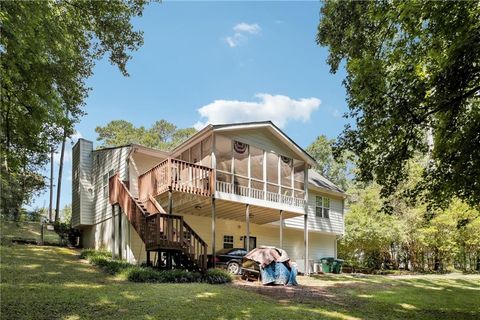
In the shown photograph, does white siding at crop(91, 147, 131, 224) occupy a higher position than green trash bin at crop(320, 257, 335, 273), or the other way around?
white siding at crop(91, 147, 131, 224)

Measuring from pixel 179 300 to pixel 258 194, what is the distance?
8610 mm

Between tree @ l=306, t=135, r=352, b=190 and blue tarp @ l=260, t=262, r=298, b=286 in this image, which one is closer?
blue tarp @ l=260, t=262, r=298, b=286

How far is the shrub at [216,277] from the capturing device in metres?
11.6

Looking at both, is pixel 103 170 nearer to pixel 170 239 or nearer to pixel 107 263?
pixel 107 263

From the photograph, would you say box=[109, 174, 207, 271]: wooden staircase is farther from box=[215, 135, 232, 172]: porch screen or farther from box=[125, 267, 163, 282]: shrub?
box=[215, 135, 232, 172]: porch screen

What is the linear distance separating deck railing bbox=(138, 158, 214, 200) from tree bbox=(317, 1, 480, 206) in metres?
6.28

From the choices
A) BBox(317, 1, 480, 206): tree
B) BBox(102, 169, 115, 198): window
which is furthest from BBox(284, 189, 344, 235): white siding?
BBox(317, 1, 480, 206): tree

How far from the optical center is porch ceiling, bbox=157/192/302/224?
15234 mm

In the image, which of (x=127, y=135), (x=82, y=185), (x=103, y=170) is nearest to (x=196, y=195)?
(x=103, y=170)

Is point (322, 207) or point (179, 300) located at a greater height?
point (322, 207)

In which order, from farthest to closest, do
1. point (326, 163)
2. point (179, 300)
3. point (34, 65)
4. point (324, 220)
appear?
point (326, 163), point (324, 220), point (179, 300), point (34, 65)

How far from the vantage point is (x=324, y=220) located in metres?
22.7

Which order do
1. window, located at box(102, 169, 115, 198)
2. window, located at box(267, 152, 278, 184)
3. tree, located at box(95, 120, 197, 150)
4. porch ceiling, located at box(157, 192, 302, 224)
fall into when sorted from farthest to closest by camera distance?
1. tree, located at box(95, 120, 197, 150)
2. window, located at box(102, 169, 115, 198)
3. window, located at box(267, 152, 278, 184)
4. porch ceiling, located at box(157, 192, 302, 224)

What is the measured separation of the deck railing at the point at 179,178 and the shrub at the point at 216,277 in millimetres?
3265
